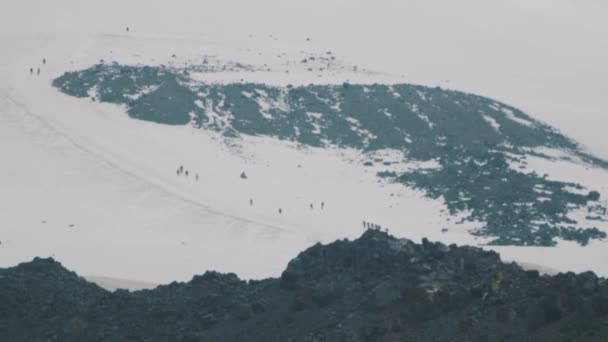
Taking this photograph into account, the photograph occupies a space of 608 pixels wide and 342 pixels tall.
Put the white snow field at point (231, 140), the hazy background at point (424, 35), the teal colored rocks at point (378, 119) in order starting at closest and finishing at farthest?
the white snow field at point (231, 140), the teal colored rocks at point (378, 119), the hazy background at point (424, 35)

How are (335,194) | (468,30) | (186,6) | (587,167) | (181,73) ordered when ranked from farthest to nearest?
(468,30) → (186,6) → (181,73) → (587,167) → (335,194)

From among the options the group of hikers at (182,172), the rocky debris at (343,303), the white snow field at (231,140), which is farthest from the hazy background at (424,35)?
the rocky debris at (343,303)

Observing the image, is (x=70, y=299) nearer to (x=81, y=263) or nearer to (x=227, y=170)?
(x=81, y=263)

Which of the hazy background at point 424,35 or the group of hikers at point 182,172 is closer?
the group of hikers at point 182,172

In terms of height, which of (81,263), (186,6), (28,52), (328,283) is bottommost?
(81,263)

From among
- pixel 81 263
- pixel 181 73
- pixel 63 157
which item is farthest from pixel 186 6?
pixel 81 263

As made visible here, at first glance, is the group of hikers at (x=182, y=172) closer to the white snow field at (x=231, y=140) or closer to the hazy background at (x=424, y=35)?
the white snow field at (x=231, y=140)

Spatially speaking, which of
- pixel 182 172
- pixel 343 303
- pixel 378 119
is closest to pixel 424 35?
pixel 378 119
